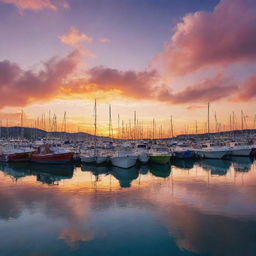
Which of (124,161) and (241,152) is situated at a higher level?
(241,152)

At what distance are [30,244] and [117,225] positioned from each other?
3972 mm

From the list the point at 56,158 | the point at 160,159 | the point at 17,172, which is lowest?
the point at 17,172

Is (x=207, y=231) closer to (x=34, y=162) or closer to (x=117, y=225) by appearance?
(x=117, y=225)

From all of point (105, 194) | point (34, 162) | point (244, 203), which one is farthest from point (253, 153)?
point (34, 162)

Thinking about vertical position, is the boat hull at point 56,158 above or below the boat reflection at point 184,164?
above

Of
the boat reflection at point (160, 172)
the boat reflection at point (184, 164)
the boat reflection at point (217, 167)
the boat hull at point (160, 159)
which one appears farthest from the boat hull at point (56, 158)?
the boat reflection at point (217, 167)

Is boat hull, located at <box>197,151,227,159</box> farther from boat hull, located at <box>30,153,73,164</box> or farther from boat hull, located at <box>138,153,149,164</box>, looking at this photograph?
boat hull, located at <box>30,153,73,164</box>

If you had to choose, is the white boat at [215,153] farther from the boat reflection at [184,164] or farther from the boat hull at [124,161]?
the boat hull at [124,161]

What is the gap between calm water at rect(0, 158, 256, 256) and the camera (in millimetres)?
8562

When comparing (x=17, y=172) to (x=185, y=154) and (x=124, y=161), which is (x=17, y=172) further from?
(x=185, y=154)

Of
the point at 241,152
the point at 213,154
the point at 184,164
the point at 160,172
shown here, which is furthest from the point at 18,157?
the point at 241,152

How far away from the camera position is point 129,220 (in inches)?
447

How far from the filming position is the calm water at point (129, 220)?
8.56 metres

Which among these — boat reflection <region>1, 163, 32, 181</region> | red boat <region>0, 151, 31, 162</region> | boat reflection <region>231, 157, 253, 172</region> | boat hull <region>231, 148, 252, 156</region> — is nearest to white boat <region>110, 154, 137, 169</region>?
boat reflection <region>1, 163, 32, 181</region>
